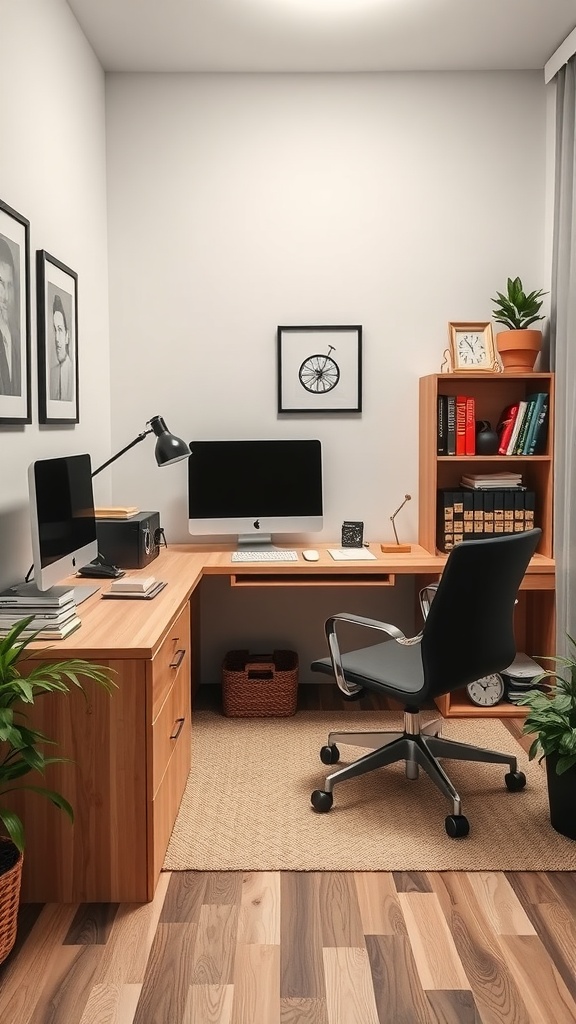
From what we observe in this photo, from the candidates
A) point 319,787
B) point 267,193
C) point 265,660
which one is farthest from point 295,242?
point 319,787

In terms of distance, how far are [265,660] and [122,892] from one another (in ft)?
5.96

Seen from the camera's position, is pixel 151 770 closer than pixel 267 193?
Yes

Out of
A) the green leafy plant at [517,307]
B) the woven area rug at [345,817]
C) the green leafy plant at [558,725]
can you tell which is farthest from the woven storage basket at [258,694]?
the green leafy plant at [517,307]

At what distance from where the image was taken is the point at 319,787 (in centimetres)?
293

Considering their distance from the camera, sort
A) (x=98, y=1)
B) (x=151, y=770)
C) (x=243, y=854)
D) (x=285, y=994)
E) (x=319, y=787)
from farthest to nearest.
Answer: (x=98, y=1) < (x=319, y=787) < (x=243, y=854) < (x=151, y=770) < (x=285, y=994)

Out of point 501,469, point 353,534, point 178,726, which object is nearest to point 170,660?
point 178,726

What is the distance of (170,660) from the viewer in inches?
100

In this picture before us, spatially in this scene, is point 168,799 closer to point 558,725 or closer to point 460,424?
point 558,725

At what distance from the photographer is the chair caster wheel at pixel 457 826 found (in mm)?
2529

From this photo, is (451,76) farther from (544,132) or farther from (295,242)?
(295,242)

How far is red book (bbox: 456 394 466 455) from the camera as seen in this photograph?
12.1 ft

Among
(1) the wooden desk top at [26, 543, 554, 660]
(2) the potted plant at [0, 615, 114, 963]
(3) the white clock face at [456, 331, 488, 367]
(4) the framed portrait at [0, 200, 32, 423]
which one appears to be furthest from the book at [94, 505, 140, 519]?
(3) the white clock face at [456, 331, 488, 367]

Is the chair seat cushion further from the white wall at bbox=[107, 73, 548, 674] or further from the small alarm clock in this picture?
the white wall at bbox=[107, 73, 548, 674]

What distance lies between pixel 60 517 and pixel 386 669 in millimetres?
1165
